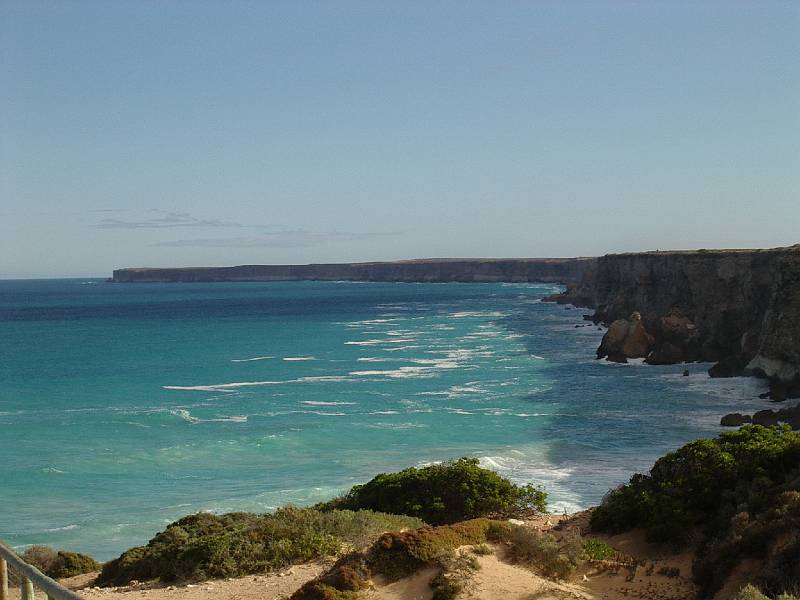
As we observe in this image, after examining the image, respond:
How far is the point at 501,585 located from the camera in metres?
10.4

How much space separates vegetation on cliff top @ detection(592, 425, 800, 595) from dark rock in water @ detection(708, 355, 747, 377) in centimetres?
2828

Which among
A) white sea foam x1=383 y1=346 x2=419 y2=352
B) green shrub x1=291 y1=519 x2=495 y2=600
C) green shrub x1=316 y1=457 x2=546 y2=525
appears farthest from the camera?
white sea foam x1=383 y1=346 x2=419 y2=352

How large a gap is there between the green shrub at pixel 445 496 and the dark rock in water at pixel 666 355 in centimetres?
3548

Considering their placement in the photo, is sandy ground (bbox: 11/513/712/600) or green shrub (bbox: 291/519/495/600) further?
sandy ground (bbox: 11/513/712/600)

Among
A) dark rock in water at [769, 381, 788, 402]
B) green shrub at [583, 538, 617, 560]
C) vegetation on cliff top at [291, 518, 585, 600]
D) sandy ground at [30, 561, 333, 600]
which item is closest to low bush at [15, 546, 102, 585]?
sandy ground at [30, 561, 333, 600]

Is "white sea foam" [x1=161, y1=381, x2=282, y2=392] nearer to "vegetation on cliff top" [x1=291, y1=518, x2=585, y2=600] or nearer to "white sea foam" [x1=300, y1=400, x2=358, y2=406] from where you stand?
"white sea foam" [x1=300, y1=400, x2=358, y2=406]

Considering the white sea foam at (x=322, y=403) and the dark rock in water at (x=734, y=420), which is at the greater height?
the dark rock in water at (x=734, y=420)

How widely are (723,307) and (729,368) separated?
972 centimetres

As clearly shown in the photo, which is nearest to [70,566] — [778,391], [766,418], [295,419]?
[295,419]

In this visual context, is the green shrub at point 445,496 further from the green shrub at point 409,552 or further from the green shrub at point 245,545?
the green shrub at point 409,552

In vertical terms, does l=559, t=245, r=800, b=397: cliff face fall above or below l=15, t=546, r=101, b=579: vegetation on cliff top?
above

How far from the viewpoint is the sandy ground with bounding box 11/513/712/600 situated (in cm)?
1030

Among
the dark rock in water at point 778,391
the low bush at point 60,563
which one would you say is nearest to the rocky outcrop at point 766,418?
the dark rock in water at point 778,391

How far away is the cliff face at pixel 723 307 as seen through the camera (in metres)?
39.5
